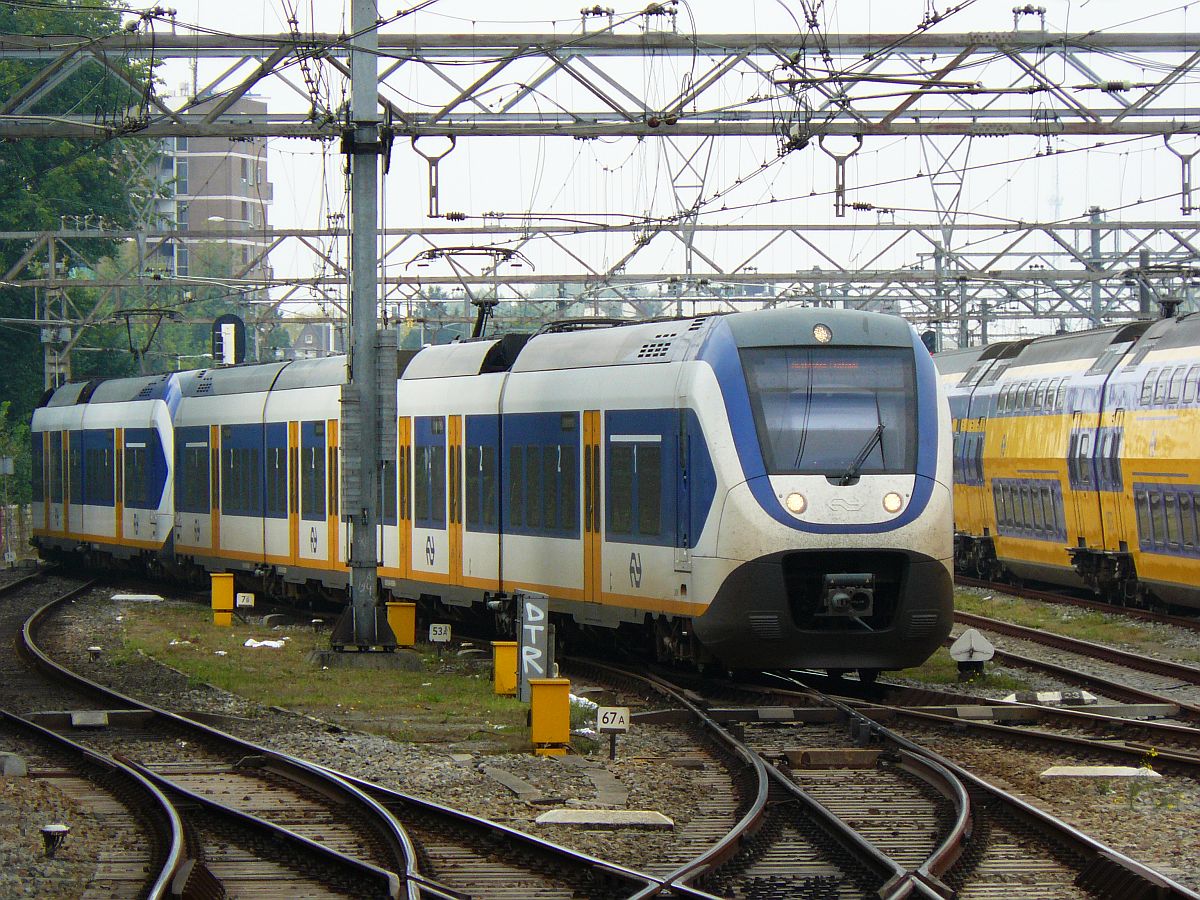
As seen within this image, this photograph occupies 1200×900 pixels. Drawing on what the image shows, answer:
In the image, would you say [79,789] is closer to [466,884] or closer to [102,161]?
[466,884]

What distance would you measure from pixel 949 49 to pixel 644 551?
6972 mm

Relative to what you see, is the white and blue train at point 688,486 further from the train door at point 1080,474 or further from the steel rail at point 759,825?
the train door at point 1080,474

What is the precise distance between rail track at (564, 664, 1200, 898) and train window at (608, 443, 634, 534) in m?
3.98

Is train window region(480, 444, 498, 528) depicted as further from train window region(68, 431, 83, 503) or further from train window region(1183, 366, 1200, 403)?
train window region(68, 431, 83, 503)

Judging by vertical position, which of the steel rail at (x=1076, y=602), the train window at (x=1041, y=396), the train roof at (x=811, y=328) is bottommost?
the steel rail at (x=1076, y=602)

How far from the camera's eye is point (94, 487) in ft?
124

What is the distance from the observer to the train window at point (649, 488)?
17.4 m

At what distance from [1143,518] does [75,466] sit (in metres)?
22.6

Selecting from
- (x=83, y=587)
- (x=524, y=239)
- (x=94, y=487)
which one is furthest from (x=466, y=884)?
(x=524, y=239)

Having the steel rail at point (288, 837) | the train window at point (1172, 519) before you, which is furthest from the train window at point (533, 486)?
the train window at point (1172, 519)

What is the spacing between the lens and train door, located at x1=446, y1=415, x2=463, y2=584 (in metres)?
22.6

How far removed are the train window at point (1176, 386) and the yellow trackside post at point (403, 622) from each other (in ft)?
32.0

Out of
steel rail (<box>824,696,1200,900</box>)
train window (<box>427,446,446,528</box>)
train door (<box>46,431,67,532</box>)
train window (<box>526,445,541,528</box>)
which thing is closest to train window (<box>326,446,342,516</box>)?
train window (<box>427,446,446,528</box>)

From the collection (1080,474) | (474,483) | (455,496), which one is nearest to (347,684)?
(474,483)
